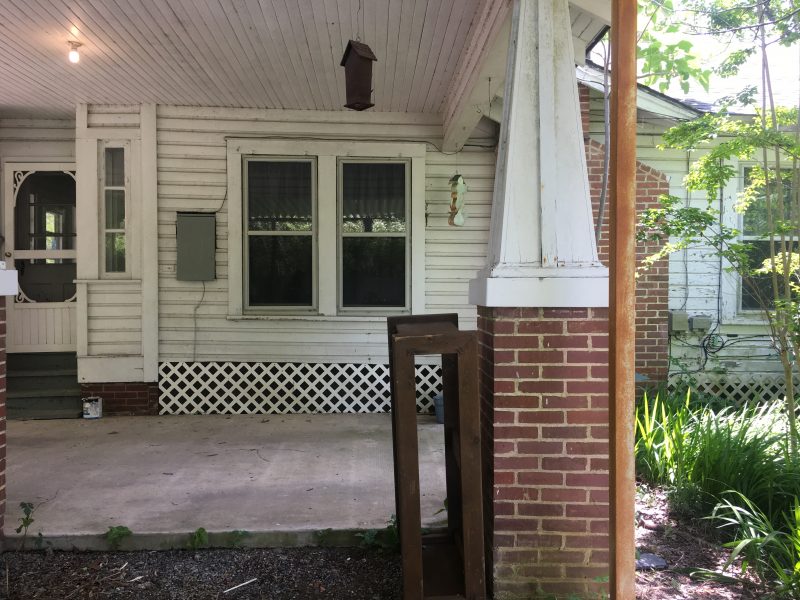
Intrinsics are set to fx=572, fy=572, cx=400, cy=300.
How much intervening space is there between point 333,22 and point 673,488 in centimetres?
403

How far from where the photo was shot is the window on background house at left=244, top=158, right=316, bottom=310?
640cm

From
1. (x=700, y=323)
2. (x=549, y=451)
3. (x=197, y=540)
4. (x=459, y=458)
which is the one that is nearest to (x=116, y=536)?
(x=197, y=540)

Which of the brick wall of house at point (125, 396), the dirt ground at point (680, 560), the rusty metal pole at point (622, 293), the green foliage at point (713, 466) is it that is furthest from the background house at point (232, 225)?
the dirt ground at point (680, 560)

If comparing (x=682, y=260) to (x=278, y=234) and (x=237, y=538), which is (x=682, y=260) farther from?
(x=237, y=538)

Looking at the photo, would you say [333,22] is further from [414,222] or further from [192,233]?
[192,233]

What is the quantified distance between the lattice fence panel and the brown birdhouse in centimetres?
477

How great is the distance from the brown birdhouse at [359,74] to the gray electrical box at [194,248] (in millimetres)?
3088

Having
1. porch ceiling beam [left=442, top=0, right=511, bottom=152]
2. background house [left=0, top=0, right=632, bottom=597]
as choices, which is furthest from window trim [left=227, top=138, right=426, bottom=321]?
porch ceiling beam [left=442, top=0, right=511, bottom=152]

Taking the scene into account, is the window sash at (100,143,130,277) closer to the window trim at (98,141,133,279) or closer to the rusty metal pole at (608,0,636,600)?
the window trim at (98,141,133,279)

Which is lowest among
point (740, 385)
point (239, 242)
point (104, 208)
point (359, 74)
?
point (740, 385)

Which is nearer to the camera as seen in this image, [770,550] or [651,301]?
[770,550]

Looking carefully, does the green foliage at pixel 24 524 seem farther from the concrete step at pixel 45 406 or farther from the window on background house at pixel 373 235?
the window on background house at pixel 373 235

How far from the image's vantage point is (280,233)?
6.41 metres

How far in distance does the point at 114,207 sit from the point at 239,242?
1441mm
